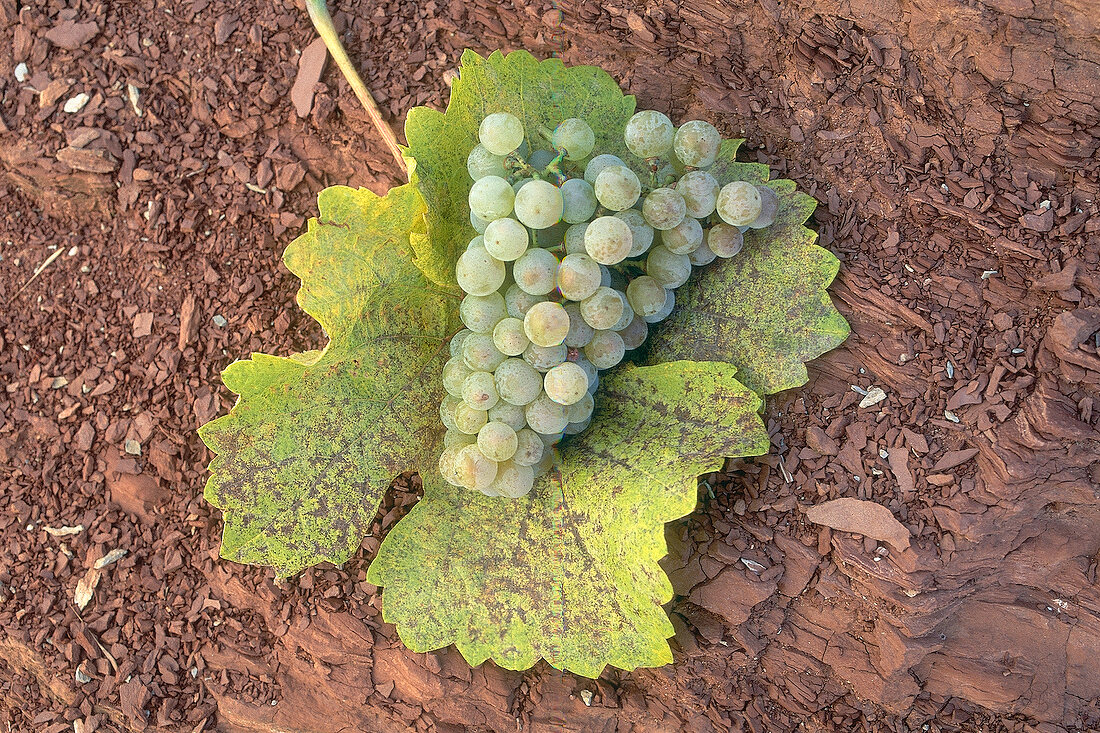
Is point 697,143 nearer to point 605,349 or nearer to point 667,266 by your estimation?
point 667,266

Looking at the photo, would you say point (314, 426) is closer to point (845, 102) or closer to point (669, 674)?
point (669, 674)

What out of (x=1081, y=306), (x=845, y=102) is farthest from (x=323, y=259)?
(x=1081, y=306)

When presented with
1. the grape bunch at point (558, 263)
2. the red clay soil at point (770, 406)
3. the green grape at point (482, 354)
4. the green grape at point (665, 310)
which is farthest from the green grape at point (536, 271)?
the red clay soil at point (770, 406)

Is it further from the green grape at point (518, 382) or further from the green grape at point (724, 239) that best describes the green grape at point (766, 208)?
the green grape at point (518, 382)

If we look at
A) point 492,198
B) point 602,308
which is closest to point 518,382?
point 602,308

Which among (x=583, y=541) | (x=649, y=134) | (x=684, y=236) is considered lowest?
(x=583, y=541)

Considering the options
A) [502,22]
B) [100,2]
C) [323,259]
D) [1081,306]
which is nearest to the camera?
[1081,306]
